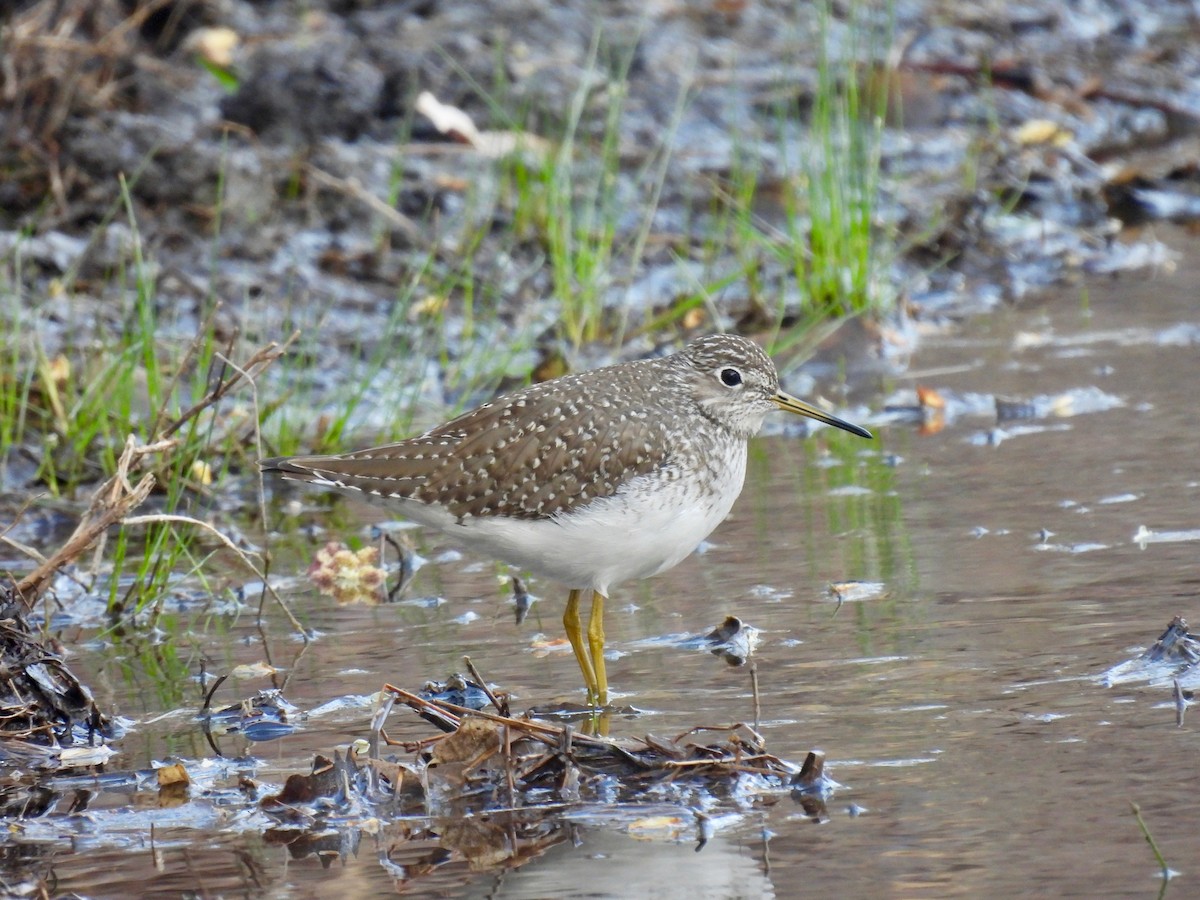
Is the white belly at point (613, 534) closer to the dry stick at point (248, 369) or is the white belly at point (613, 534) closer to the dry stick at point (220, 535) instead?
the dry stick at point (220, 535)

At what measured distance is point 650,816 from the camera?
14.7 ft

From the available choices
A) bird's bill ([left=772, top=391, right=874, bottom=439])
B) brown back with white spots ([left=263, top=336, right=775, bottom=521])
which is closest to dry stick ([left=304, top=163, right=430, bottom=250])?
bird's bill ([left=772, top=391, right=874, bottom=439])

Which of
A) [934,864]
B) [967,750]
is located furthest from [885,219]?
[934,864]

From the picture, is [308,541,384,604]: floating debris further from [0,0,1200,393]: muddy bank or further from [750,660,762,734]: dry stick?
[750,660,762,734]: dry stick

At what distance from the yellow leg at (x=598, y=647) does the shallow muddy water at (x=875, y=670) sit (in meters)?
0.07

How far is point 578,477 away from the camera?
5914 mm

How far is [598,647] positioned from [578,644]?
0.24ft

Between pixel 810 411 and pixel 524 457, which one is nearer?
pixel 524 457

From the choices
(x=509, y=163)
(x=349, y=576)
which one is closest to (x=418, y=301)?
(x=509, y=163)

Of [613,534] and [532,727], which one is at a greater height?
[613,534]

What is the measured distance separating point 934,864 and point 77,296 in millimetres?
6533

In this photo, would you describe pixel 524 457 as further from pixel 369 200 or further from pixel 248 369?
pixel 369 200

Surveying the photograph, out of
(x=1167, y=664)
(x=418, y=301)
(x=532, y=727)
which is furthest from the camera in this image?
(x=418, y=301)

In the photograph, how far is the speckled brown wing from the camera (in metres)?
5.91
